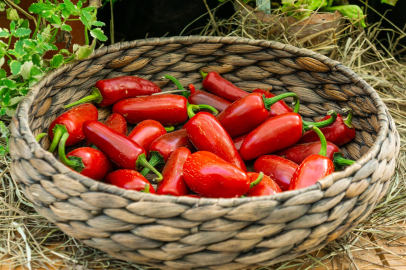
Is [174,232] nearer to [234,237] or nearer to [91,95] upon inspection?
[234,237]

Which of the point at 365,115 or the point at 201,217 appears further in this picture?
the point at 365,115

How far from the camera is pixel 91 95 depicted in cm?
163

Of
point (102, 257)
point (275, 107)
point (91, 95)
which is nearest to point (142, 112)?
point (91, 95)

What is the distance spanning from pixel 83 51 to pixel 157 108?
0.35 metres

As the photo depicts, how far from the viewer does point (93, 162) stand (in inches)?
52.1

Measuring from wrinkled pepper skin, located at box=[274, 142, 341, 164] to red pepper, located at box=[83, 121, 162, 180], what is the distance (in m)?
0.51

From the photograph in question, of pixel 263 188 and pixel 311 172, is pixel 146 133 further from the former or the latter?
pixel 311 172

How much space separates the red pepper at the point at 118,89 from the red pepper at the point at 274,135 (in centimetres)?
51

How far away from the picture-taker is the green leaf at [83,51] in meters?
1.47

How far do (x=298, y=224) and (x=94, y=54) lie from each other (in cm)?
101

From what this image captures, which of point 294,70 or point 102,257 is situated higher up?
point 294,70

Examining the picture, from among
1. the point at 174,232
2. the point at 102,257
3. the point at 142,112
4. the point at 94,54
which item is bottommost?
the point at 102,257

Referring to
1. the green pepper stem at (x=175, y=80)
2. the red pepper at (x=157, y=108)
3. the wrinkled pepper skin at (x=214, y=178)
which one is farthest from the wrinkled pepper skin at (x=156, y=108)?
the wrinkled pepper skin at (x=214, y=178)

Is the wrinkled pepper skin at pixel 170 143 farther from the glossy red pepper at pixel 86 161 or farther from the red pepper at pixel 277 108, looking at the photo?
the red pepper at pixel 277 108
